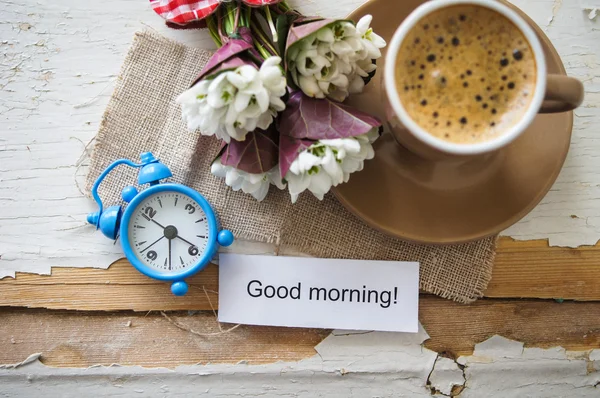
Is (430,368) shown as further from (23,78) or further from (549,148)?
(23,78)

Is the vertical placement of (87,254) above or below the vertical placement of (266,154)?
below

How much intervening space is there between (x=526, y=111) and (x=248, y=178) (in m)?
0.32

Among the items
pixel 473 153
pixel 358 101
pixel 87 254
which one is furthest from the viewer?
pixel 87 254

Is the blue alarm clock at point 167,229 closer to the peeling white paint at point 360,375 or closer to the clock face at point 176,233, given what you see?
the clock face at point 176,233

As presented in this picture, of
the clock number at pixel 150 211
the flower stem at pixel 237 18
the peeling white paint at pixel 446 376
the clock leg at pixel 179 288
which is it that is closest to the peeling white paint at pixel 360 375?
the peeling white paint at pixel 446 376

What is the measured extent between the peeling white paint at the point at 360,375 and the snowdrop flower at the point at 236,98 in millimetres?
358

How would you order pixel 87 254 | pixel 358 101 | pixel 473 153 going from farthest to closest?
1. pixel 87 254
2. pixel 358 101
3. pixel 473 153

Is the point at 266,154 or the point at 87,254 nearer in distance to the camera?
the point at 266,154

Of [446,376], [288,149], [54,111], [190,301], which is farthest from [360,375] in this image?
[54,111]

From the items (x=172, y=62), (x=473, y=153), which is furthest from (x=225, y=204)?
(x=473, y=153)

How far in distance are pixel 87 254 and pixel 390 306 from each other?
446 mm

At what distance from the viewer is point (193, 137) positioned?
0.74 m

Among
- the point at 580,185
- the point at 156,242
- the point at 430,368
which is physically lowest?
the point at 430,368

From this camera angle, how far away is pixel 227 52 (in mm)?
577
